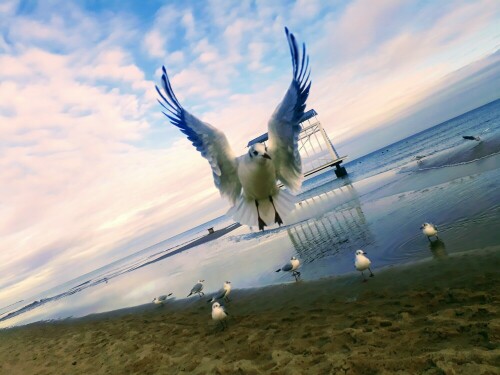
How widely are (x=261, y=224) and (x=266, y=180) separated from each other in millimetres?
774

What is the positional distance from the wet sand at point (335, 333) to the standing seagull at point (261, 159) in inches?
79.6

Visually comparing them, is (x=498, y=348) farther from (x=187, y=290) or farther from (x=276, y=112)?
A: (x=187, y=290)

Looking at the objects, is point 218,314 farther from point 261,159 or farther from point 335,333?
point 261,159

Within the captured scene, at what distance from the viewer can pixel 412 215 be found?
38.3ft

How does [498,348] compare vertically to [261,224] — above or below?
below

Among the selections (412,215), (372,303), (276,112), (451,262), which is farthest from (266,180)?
(412,215)

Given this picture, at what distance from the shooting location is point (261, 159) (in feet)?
16.9

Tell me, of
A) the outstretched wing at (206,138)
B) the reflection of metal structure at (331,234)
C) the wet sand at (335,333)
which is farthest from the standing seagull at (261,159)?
the reflection of metal structure at (331,234)

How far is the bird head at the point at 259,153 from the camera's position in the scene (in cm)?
496

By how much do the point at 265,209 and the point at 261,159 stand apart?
4.30ft

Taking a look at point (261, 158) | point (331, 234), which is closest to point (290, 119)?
point (261, 158)

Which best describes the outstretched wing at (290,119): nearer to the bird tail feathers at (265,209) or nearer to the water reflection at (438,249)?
the bird tail feathers at (265,209)

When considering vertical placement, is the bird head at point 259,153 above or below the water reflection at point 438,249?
above

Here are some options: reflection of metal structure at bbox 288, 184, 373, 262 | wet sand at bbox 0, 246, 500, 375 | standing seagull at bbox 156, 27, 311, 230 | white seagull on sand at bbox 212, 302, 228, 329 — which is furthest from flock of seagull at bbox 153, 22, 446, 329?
reflection of metal structure at bbox 288, 184, 373, 262
